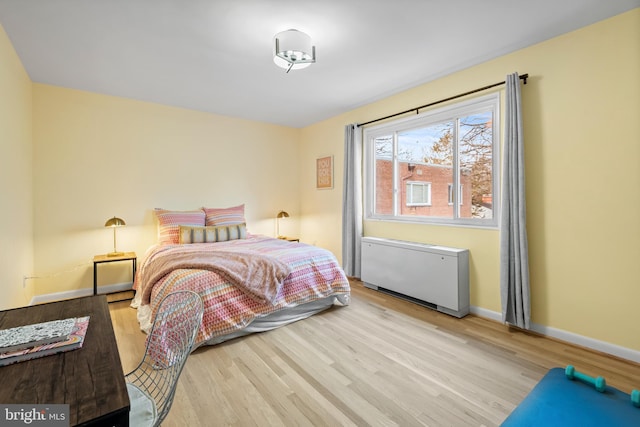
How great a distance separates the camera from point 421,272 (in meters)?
3.25

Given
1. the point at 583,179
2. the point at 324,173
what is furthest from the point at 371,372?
the point at 324,173

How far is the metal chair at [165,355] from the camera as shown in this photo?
1059 mm

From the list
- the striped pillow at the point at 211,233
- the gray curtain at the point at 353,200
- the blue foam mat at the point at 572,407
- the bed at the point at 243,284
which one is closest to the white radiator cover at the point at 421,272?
the gray curtain at the point at 353,200

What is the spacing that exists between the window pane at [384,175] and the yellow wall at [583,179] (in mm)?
1383

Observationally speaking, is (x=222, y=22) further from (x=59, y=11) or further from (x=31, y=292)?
(x=31, y=292)

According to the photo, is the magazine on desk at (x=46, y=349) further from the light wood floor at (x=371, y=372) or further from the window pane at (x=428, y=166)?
the window pane at (x=428, y=166)

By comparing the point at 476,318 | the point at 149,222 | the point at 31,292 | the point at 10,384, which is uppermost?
the point at 149,222

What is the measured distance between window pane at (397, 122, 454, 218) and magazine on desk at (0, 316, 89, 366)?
333 centimetres

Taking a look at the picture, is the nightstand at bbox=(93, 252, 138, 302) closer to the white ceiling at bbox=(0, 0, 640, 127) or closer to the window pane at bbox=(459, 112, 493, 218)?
the white ceiling at bbox=(0, 0, 640, 127)

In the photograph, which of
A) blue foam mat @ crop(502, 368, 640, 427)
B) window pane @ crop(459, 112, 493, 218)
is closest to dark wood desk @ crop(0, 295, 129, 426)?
blue foam mat @ crop(502, 368, 640, 427)

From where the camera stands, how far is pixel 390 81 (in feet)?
11.1

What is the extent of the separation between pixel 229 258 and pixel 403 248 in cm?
195

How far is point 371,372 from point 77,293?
3.71 meters

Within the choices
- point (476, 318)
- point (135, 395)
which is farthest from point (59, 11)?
point (476, 318)
